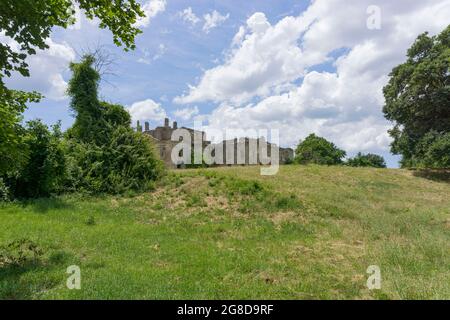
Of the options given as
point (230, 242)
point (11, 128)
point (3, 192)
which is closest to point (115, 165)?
point (3, 192)

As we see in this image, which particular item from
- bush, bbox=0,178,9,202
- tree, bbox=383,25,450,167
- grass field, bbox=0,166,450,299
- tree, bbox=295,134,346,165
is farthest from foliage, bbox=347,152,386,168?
bush, bbox=0,178,9,202

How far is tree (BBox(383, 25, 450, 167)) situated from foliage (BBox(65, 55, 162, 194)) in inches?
774

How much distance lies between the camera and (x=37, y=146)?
14.8 metres

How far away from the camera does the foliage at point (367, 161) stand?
201 ft

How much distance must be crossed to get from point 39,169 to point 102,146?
3.68 metres

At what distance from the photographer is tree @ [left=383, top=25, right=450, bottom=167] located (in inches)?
967

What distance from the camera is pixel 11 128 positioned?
6113 mm

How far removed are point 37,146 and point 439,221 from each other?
1634cm

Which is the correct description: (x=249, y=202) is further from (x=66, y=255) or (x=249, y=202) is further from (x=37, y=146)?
(x=37, y=146)

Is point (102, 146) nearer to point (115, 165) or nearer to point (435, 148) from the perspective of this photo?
point (115, 165)

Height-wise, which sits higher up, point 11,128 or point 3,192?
point 11,128

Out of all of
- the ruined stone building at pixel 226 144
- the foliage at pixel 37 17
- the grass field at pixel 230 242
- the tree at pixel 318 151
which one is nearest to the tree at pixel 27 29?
the foliage at pixel 37 17

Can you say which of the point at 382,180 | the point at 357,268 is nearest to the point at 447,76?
the point at 382,180
